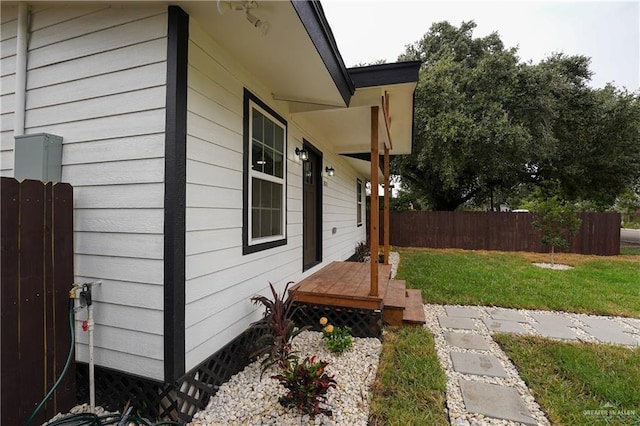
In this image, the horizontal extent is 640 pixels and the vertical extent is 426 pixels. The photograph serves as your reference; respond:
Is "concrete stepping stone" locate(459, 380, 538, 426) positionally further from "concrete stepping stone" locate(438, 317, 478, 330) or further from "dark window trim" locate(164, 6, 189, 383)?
"dark window trim" locate(164, 6, 189, 383)

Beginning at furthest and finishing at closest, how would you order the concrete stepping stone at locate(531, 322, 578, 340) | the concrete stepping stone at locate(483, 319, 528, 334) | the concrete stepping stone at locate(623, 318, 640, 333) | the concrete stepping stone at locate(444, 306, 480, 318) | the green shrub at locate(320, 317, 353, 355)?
1. the concrete stepping stone at locate(444, 306, 480, 318)
2. the concrete stepping stone at locate(623, 318, 640, 333)
3. the concrete stepping stone at locate(483, 319, 528, 334)
4. the concrete stepping stone at locate(531, 322, 578, 340)
5. the green shrub at locate(320, 317, 353, 355)

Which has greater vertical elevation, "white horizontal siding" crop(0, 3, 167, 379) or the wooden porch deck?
"white horizontal siding" crop(0, 3, 167, 379)

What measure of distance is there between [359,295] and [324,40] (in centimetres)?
255

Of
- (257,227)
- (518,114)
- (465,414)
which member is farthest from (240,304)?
(518,114)

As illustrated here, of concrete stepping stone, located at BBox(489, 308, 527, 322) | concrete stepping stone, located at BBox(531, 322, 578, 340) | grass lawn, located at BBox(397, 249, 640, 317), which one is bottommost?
concrete stepping stone, located at BBox(489, 308, 527, 322)

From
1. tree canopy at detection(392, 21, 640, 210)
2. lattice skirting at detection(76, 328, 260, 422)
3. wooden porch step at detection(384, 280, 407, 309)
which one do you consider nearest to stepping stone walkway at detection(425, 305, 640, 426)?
wooden porch step at detection(384, 280, 407, 309)

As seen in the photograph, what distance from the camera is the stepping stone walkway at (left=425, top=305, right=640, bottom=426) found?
80.0 inches

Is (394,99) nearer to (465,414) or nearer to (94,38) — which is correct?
(94,38)

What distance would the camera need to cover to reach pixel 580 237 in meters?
9.76

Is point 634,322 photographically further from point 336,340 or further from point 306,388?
point 306,388

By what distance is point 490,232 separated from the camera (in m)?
10.7

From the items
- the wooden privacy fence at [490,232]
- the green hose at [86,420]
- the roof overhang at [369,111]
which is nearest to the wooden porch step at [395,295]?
the roof overhang at [369,111]

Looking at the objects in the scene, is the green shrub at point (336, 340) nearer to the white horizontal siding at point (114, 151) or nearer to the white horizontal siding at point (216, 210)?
the white horizontal siding at point (216, 210)

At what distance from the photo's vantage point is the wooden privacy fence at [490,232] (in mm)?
9555
